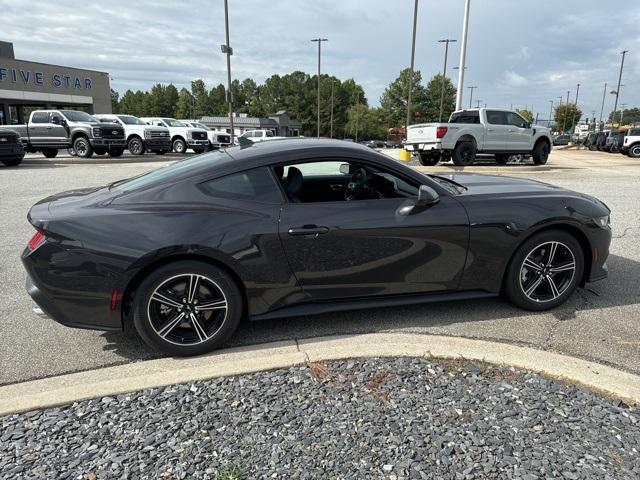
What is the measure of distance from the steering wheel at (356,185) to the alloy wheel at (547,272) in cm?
140

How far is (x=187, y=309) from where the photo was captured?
322cm

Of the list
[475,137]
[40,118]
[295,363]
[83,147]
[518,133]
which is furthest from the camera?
[83,147]

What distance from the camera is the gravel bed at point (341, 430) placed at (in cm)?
219

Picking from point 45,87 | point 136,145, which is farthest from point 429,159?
point 45,87

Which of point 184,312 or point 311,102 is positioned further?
point 311,102

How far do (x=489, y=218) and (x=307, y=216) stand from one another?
1391mm

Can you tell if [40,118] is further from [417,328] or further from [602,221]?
[602,221]

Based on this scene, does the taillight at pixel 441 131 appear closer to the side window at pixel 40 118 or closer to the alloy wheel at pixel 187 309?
the alloy wheel at pixel 187 309

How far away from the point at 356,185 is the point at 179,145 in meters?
22.6

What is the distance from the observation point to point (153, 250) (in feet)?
10.0

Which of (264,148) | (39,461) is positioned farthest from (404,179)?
(39,461)

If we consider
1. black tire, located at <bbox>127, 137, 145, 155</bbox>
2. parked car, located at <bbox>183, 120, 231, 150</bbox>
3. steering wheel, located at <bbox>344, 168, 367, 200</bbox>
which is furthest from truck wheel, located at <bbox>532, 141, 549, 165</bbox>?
black tire, located at <bbox>127, 137, 145, 155</bbox>

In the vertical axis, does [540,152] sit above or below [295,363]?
above

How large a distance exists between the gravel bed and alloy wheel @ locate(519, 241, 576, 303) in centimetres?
111
